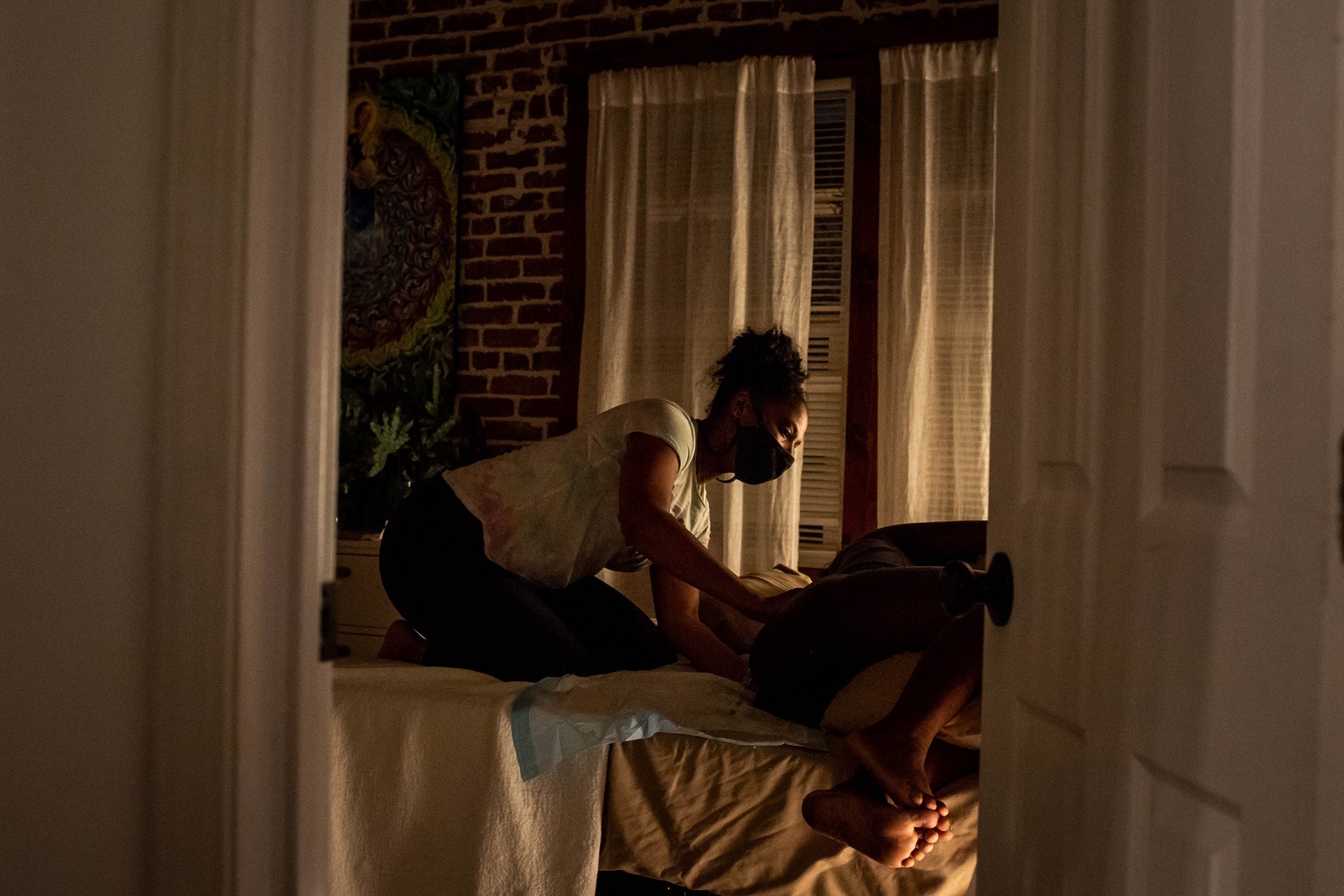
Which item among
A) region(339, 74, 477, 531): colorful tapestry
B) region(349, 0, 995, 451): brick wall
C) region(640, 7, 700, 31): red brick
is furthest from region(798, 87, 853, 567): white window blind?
region(339, 74, 477, 531): colorful tapestry

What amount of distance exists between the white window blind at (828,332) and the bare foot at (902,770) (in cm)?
214

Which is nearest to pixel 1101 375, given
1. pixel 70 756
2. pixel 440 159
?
pixel 70 756

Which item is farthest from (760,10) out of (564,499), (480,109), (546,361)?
(564,499)

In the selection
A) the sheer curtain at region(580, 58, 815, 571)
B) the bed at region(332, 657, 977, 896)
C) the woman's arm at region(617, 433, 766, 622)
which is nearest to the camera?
the bed at region(332, 657, 977, 896)

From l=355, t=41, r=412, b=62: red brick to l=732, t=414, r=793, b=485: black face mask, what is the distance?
2566mm

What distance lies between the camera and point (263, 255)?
79cm

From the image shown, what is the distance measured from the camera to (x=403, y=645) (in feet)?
8.71

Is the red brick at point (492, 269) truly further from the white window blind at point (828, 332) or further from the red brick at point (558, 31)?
the white window blind at point (828, 332)

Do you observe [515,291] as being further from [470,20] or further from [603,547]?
[603,547]

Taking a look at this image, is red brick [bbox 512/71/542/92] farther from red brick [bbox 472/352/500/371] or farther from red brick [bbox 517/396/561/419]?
red brick [bbox 517/396/561/419]

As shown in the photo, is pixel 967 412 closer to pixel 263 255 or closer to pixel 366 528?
pixel 366 528

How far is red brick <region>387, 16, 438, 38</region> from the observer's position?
4.24 metres

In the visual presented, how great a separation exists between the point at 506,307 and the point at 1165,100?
3532 millimetres

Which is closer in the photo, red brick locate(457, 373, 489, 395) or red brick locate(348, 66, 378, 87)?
red brick locate(457, 373, 489, 395)
